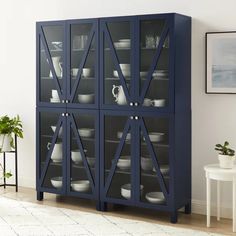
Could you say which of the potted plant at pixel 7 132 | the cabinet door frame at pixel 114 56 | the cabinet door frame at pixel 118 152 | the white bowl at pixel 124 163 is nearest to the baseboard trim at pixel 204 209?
the cabinet door frame at pixel 118 152

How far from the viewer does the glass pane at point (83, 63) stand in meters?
5.26

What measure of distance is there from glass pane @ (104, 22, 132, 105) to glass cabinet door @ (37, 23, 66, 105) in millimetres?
520

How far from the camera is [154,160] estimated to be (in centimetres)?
490

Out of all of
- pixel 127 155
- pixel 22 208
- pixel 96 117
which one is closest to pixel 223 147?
pixel 127 155

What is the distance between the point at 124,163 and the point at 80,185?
57 cm

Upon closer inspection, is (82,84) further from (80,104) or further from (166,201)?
(166,201)

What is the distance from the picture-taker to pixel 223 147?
4809 millimetres

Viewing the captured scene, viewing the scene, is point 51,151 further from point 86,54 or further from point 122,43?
point 122,43

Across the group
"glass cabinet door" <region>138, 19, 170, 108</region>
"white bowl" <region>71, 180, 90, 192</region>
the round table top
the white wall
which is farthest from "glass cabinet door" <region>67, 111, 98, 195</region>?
the round table top

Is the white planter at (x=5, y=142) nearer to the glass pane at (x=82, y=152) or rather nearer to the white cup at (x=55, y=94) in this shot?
the white cup at (x=55, y=94)

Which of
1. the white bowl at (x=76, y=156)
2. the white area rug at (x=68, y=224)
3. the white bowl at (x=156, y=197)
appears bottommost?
the white area rug at (x=68, y=224)

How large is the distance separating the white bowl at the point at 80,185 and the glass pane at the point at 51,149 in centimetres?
20

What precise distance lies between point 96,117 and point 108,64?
1.73 feet

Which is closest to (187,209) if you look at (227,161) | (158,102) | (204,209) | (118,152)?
(204,209)
